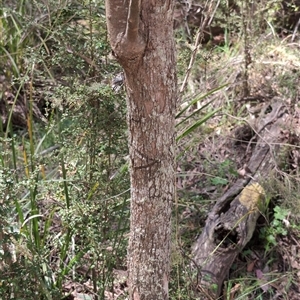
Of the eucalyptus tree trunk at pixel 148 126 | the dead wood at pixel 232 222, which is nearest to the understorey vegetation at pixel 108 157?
the dead wood at pixel 232 222

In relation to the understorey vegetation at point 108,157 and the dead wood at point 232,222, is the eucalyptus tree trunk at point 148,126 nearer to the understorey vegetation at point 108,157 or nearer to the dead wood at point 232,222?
the understorey vegetation at point 108,157

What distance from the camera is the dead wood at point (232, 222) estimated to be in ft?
7.47

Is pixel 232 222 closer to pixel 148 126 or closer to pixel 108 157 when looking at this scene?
pixel 108 157

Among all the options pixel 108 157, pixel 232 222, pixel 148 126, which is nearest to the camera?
pixel 148 126

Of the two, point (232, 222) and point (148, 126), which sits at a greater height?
point (148, 126)

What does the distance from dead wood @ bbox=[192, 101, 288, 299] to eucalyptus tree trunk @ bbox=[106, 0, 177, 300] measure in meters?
0.44

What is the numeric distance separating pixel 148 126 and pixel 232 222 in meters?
1.16

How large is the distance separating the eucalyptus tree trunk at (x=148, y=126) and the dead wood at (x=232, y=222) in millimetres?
440

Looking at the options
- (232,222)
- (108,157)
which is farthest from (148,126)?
(232,222)

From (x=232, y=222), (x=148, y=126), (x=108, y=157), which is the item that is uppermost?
(x=148, y=126)

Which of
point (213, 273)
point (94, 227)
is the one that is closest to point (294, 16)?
point (213, 273)

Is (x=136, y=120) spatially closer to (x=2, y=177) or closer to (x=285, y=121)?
(x=2, y=177)

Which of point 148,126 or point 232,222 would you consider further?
point 232,222

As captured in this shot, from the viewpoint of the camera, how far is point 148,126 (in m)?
1.40
